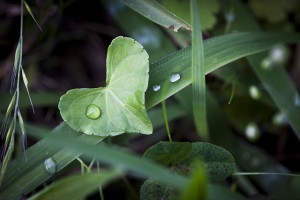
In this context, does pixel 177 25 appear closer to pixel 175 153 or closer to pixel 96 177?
pixel 175 153

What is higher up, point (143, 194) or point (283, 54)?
point (283, 54)

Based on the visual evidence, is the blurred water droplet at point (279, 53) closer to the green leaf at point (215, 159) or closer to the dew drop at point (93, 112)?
the green leaf at point (215, 159)

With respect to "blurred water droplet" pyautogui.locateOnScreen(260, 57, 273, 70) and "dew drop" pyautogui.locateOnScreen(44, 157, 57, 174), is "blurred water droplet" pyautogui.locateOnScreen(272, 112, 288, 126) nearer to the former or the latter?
"blurred water droplet" pyautogui.locateOnScreen(260, 57, 273, 70)

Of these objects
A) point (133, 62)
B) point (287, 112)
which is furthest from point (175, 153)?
point (287, 112)

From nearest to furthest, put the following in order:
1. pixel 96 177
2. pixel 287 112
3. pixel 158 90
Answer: pixel 96 177, pixel 158 90, pixel 287 112

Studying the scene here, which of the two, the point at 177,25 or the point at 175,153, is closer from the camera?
the point at 175,153

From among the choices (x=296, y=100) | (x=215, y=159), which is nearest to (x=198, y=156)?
(x=215, y=159)

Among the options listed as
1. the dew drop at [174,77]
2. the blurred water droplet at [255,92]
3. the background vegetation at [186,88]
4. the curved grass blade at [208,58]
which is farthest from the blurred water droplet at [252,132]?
the dew drop at [174,77]
